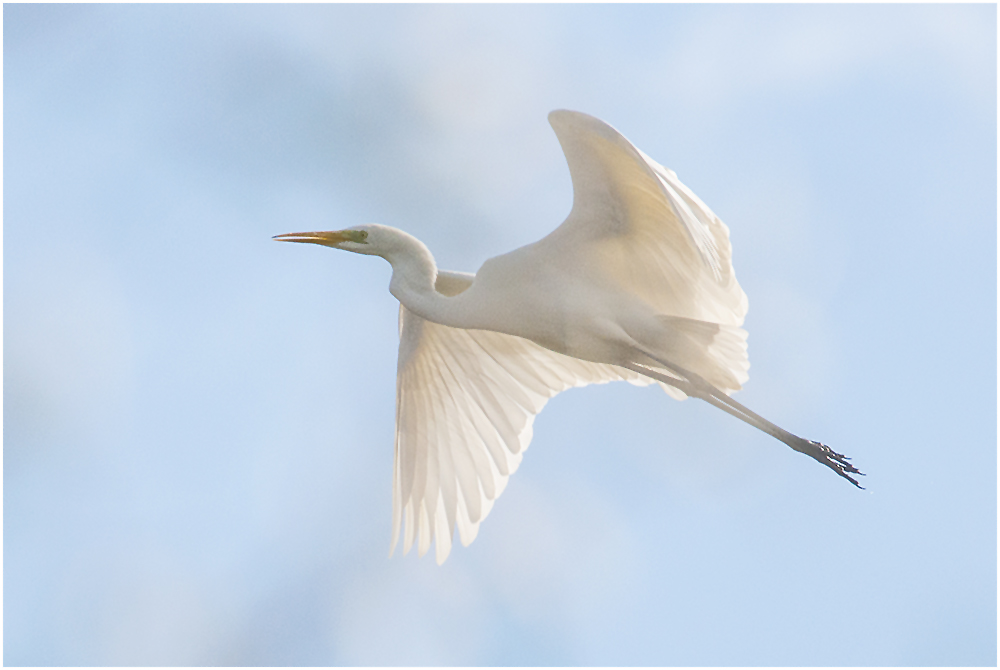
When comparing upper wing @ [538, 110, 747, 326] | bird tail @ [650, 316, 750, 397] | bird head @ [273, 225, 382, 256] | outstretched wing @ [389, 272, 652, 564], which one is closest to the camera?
upper wing @ [538, 110, 747, 326]

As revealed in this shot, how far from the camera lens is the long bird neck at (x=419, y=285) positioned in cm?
526

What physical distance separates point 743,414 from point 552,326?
94 centimetres

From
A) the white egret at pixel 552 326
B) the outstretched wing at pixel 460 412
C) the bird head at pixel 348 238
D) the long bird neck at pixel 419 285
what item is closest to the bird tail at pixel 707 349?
the white egret at pixel 552 326

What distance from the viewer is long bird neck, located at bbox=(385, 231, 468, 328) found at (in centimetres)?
526

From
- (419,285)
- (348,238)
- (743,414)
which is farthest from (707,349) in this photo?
(348,238)

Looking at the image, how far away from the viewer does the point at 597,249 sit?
205 inches

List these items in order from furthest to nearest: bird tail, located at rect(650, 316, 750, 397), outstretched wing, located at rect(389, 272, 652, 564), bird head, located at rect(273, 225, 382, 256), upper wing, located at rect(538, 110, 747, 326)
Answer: outstretched wing, located at rect(389, 272, 652, 564) → bird head, located at rect(273, 225, 382, 256) → bird tail, located at rect(650, 316, 750, 397) → upper wing, located at rect(538, 110, 747, 326)

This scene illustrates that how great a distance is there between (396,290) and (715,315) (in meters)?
1.40

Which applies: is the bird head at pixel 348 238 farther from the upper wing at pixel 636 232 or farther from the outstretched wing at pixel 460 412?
the upper wing at pixel 636 232

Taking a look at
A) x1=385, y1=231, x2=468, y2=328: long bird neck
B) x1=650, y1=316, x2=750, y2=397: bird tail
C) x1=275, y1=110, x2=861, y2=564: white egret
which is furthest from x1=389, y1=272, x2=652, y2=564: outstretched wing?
x1=650, y1=316, x2=750, y2=397: bird tail

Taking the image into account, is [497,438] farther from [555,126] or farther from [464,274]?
[555,126]

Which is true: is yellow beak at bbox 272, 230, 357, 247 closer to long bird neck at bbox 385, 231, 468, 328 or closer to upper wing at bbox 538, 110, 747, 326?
long bird neck at bbox 385, 231, 468, 328

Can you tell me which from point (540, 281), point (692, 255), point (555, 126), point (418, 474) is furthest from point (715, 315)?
point (418, 474)

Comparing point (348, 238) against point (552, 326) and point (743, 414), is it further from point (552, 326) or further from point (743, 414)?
point (743, 414)
